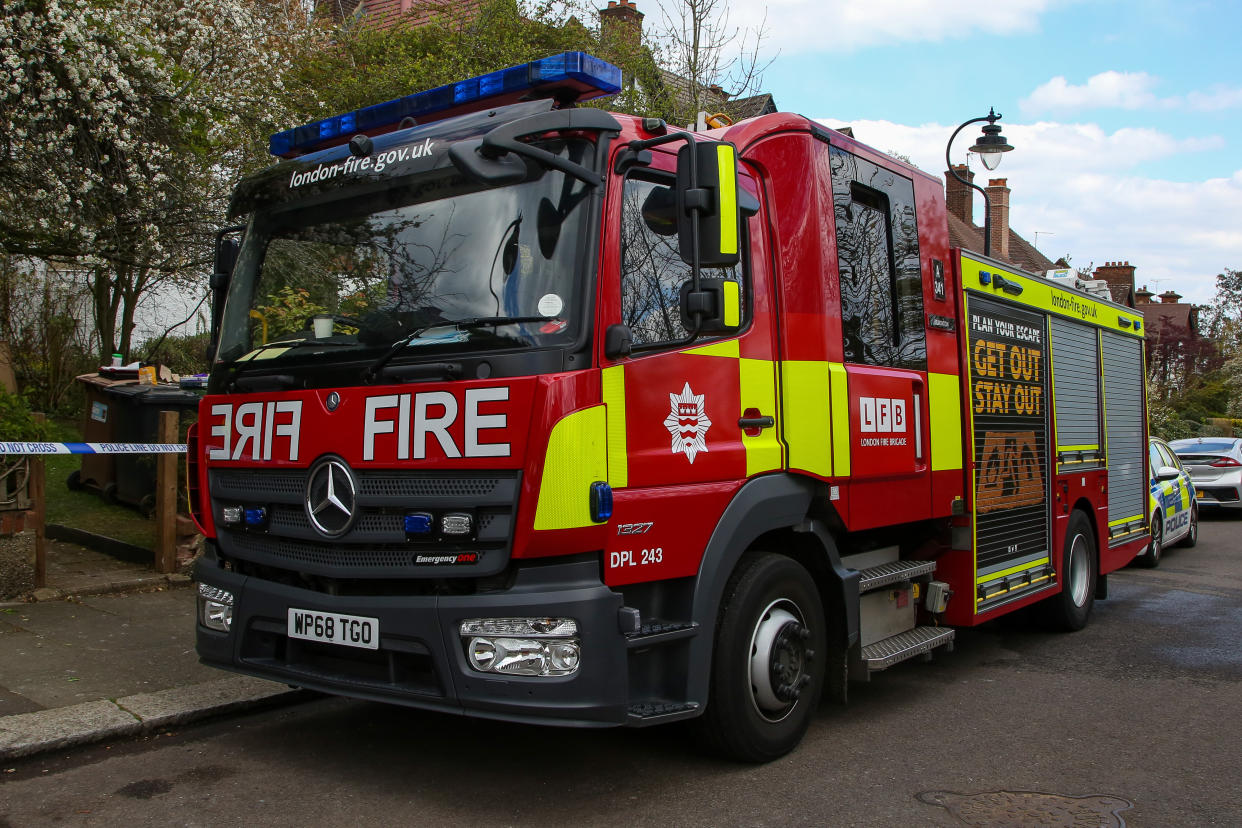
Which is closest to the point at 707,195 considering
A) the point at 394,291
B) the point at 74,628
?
the point at 394,291

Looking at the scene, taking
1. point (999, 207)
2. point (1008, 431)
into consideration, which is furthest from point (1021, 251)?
point (1008, 431)

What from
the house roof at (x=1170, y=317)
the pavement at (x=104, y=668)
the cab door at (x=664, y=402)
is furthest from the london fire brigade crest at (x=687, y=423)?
the house roof at (x=1170, y=317)

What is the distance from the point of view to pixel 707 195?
158 inches

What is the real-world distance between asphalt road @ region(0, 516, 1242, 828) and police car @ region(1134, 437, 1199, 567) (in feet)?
21.2

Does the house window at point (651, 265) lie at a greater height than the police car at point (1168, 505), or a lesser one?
greater

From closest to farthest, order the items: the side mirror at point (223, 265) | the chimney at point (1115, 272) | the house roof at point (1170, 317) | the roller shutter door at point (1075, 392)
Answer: the side mirror at point (223, 265), the roller shutter door at point (1075, 392), the chimney at point (1115, 272), the house roof at point (1170, 317)

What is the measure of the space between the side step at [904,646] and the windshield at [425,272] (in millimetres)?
2555

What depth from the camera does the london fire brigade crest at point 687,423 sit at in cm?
421

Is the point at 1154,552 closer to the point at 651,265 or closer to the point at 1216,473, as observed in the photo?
the point at 1216,473

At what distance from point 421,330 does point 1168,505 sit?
11431 mm

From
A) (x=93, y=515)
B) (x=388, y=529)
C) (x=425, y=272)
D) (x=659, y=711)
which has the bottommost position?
(x=659, y=711)

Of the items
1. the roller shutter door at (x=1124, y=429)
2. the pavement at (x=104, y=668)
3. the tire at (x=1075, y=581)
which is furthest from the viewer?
the roller shutter door at (x=1124, y=429)

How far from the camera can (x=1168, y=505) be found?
498 inches

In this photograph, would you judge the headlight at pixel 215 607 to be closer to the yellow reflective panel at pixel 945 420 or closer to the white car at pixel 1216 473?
the yellow reflective panel at pixel 945 420
